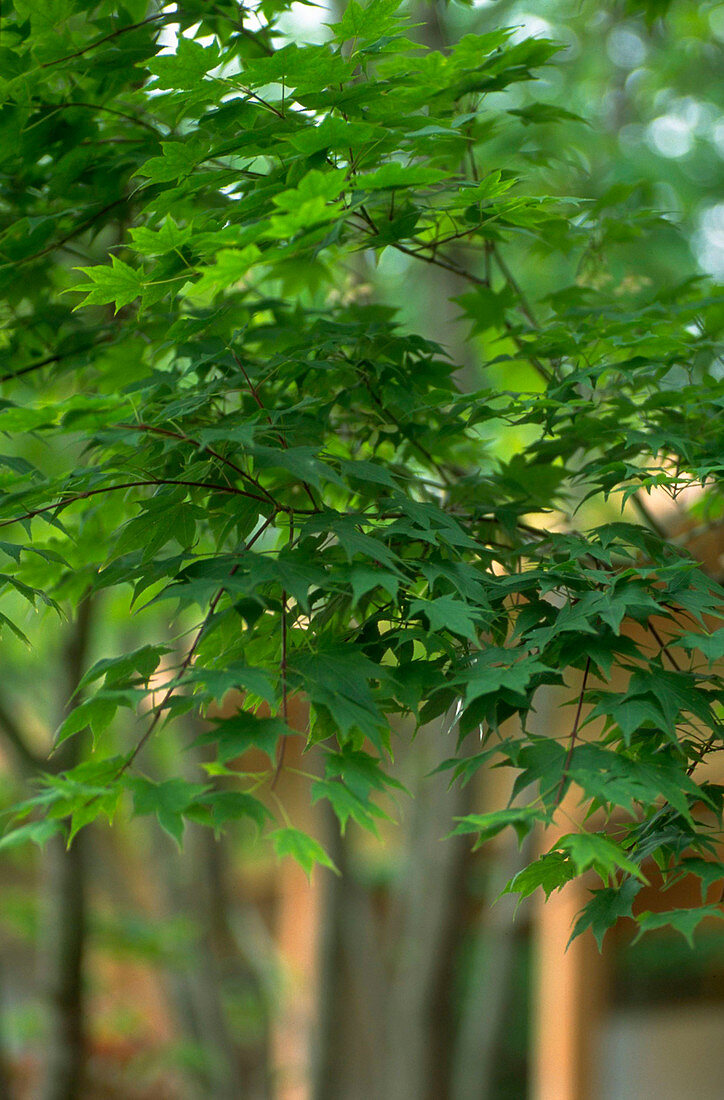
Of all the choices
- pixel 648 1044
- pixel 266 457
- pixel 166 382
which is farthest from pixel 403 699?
pixel 648 1044

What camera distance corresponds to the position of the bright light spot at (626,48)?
6.24m

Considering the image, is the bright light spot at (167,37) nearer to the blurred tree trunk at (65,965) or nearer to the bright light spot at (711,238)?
the blurred tree trunk at (65,965)

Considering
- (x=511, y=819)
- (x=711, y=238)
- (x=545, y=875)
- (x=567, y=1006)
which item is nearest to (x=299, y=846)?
(x=511, y=819)

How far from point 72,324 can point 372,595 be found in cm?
105

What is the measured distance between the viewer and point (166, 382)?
74.0 inches

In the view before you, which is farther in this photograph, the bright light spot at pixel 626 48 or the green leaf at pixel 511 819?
the bright light spot at pixel 626 48

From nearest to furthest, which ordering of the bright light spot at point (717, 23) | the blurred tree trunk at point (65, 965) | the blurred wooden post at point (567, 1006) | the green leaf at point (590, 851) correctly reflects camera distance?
the green leaf at point (590, 851) < the blurred tree trunk at point (65, 965) < the blurred wooden post at point (567, 1006) < the bright light spot at point (717, 23)

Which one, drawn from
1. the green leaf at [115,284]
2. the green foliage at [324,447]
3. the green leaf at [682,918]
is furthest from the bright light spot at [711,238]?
the green leaf at [682,918]

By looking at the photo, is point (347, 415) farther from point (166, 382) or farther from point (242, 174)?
point (242, 174)

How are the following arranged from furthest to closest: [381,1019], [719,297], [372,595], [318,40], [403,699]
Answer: [318,40] < [381,1019] < [719,297] < [372,595] < [403,699]

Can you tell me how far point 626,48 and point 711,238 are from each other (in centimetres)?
127

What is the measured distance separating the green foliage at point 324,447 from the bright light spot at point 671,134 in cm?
427

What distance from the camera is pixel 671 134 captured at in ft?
20.8

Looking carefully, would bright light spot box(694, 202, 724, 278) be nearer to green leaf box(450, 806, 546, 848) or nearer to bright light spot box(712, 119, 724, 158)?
bright light spot box(712, 119, 724, 158)
